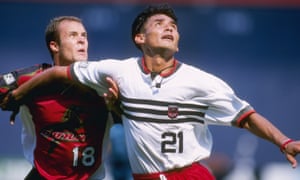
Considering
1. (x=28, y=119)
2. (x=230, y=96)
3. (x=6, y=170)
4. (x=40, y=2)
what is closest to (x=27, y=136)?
(x=28, y=119)

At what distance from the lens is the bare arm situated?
4.99 m

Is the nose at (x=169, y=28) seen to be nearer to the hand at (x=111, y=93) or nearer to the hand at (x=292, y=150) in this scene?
the hand at (x=111, y=93)

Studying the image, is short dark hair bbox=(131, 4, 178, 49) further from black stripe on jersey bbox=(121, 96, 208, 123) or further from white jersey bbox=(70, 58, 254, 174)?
black stripe on jersey bbox=(121, 96, 208, 123)

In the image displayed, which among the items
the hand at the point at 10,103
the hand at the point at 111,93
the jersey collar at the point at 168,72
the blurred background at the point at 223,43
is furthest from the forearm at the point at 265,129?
the blurred background at the point at 223,43

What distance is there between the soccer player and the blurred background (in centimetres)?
429

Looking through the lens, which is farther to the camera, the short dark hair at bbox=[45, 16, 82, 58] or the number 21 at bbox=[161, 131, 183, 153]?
the short dark hair at bbox=[45, 16, 82, 58]

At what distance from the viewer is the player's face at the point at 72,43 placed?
5832 millimetres

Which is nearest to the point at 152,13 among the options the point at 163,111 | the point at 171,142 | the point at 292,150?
the point at 163,111

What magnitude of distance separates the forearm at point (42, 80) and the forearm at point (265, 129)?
43.7 inches

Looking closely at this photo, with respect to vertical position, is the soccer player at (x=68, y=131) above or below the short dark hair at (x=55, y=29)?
below

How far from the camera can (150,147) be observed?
525 cm

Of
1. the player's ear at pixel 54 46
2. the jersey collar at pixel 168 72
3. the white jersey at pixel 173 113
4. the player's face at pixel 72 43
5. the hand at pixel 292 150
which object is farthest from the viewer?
the player's ear at pixel 54 46

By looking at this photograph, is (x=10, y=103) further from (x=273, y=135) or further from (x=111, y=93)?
(x=273, y=135)

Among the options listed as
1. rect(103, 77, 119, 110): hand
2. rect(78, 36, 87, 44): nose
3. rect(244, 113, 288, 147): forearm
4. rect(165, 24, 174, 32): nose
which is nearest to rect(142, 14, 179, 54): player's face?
rect(165, 24, 174, 32): nose
